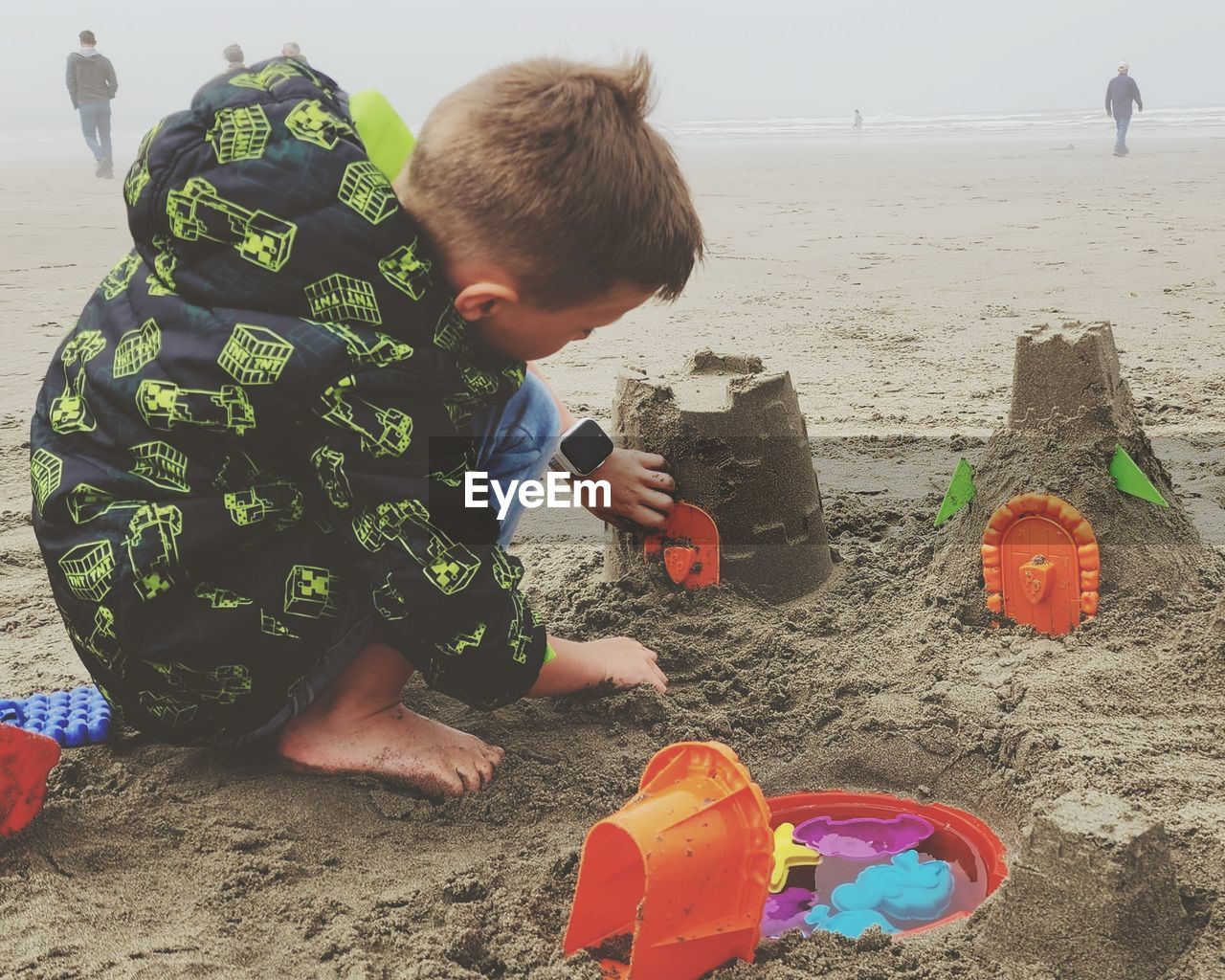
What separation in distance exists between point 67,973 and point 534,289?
36.2 inches

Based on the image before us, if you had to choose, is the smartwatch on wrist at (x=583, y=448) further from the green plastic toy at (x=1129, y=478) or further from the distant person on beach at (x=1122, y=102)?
the distant person on beach at (x=1122, y=102)

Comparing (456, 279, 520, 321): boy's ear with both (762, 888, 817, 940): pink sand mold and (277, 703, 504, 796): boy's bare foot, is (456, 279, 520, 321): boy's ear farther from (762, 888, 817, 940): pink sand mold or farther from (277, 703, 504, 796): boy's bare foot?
(762, 888, 817, 940): pink sand mold

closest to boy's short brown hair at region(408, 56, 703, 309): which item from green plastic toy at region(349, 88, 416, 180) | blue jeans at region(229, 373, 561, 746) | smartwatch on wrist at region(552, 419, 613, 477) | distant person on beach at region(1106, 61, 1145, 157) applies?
green plastic toy at region(349, 88, 416, 180)

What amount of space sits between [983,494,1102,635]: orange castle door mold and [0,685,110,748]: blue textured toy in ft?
4.73

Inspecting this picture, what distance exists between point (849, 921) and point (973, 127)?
2412 cm

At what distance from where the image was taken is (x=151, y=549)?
5.11 feet

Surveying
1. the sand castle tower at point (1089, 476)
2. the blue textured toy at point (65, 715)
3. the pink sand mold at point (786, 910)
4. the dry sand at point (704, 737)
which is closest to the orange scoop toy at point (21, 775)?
the dry sand at point (704, 737)

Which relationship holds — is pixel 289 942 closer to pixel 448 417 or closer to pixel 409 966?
pixel 409 966

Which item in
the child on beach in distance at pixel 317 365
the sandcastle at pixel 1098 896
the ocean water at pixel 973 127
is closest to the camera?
the sandcastle at pixel 1098 896

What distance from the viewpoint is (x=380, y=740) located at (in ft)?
5.86

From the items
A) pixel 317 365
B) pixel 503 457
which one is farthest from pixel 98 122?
pixel 317 365

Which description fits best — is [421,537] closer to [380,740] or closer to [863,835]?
[380,740]

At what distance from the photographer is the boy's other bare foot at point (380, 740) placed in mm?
1759

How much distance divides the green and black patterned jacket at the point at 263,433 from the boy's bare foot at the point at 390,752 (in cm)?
12
